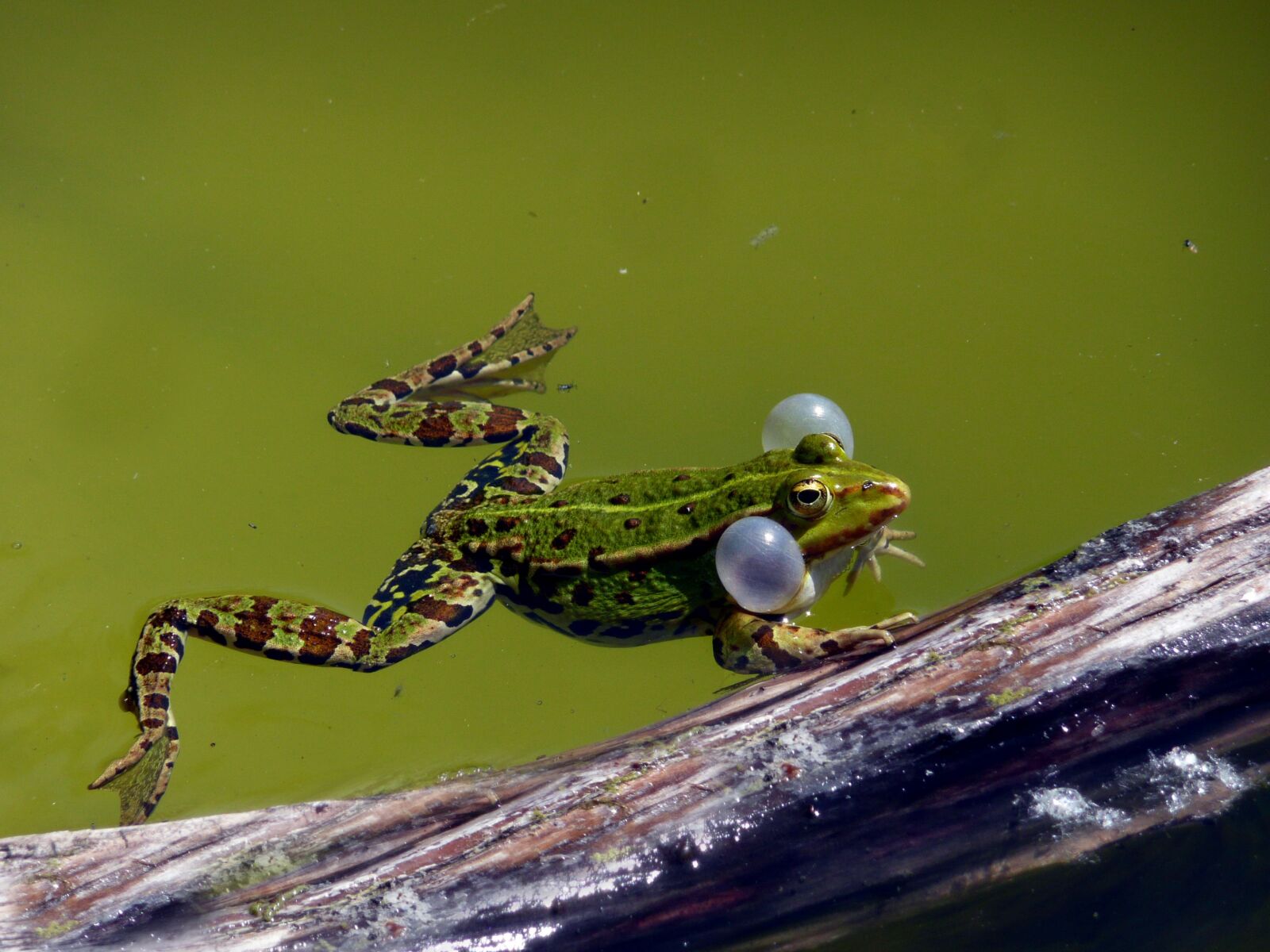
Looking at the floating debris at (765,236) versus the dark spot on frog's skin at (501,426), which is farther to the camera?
the floating debris at (765,236)

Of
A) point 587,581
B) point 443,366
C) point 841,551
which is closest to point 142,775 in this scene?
point 587,581

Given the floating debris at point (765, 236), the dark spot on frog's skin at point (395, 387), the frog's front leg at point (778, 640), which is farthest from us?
the floating debris at point (765, 236)

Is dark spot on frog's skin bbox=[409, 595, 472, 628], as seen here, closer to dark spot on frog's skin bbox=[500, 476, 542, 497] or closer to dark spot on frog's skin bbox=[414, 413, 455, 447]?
dark spot on frog's skin bbox=[500, 476, 542, 497]

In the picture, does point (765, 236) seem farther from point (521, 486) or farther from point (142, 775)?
point (142, 775)

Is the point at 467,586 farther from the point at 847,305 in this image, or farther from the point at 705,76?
the point at 705,76

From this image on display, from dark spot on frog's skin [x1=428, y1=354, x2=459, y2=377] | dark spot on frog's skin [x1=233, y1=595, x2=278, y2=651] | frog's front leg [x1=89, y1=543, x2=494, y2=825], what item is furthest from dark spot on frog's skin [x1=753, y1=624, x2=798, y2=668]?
dark spot on frog's skin [x1=428, y1=354, x2=459, y2=377]

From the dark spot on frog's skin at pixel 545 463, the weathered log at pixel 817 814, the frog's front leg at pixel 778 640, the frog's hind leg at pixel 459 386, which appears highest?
the frog's hind leg at pixel 459 386

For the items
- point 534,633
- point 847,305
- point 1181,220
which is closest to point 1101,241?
point 1181,220

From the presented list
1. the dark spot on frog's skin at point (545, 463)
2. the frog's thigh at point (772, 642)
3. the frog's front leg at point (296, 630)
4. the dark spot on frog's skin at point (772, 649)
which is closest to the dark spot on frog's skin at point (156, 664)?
the frog's front leg at point (296, 630)

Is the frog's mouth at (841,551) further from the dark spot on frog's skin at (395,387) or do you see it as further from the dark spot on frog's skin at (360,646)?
the dark spot on frog's skin at (395,387)
